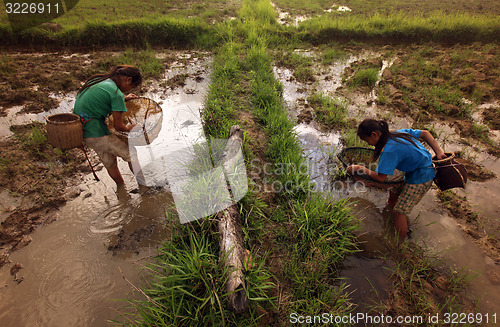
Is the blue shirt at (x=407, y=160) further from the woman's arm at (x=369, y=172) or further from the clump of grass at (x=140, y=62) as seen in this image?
the clump of grass at (x=140, y=62)

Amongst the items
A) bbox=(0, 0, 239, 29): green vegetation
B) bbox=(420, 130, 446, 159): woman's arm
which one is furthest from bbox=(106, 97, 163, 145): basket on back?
bbox=(0, 0, 239, 29): green vegetation

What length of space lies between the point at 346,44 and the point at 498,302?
7029 millimetres

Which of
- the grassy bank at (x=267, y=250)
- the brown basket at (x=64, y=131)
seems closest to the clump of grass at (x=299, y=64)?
the grassy bank at (x=267, y=250)

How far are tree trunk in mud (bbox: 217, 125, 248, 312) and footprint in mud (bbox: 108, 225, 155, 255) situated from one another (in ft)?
3.10

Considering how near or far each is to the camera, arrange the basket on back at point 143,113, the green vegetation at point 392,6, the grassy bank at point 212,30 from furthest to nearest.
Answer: the green vegetation at point 392,6
the grassy bank at point 212,30
the basket on back at point 143,113

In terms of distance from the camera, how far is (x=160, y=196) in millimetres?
2912

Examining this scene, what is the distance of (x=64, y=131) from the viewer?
227 centimetres

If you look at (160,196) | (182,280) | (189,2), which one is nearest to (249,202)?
(182,280)

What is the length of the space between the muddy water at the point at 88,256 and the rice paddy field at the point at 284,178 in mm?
19

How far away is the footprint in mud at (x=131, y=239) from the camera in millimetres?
2363

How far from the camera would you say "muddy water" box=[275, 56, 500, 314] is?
6.72 feet

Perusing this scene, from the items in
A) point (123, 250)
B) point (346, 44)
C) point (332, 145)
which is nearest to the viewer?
point (123, 250)

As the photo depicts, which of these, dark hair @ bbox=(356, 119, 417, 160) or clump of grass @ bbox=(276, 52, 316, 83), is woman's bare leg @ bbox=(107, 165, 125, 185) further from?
clump of grass @ bbox=(276, 52, 316, 83)

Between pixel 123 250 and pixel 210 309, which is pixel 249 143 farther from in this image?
pixel 210 309
